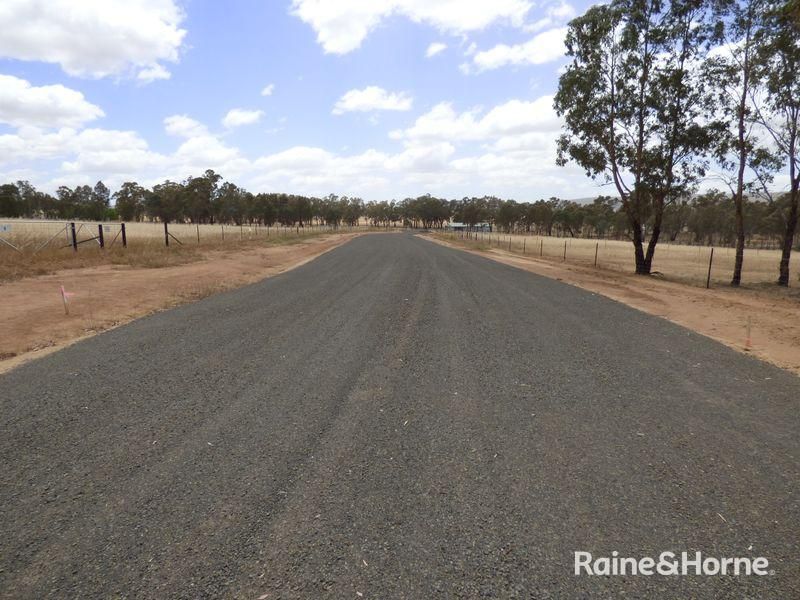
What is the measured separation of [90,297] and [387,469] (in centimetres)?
1177

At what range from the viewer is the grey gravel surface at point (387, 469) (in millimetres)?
2627

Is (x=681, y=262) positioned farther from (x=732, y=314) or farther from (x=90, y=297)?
(x=90, y=297)

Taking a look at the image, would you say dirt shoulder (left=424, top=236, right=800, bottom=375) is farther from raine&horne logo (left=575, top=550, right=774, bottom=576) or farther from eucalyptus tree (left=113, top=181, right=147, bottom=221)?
eucalyptus tree (left=113, top=181, right=147, bottom=221)

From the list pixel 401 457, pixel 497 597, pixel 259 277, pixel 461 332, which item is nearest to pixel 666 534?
pixel 497 597

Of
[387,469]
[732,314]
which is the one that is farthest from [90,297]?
[732,314]

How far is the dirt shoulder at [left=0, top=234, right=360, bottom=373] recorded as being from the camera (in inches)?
322

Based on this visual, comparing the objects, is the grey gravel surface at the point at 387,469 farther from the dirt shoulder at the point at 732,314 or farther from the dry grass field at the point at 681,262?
the dry grass field at the point at 681,262

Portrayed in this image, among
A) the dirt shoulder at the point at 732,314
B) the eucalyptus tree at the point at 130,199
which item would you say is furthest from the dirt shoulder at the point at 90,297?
the eucalyptus tree at the point at 130,199

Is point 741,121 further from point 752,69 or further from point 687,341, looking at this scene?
point 687,341

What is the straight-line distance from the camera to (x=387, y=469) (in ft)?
12.3

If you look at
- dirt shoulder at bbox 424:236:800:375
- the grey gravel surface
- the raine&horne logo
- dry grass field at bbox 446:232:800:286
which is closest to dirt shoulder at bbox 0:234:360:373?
the grey gravel surface

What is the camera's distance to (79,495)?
334 centimetres

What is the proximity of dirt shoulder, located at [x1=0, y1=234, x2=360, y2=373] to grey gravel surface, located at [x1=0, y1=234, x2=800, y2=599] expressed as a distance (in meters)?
1.33

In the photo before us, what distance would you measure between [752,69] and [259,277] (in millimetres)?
24097
